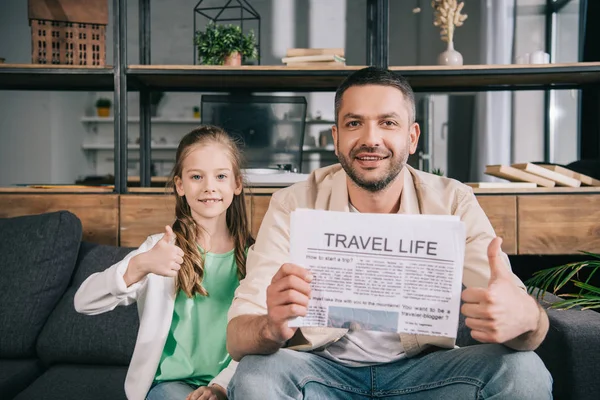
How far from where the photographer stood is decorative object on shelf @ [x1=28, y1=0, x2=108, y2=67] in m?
2.18

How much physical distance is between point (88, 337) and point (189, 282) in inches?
18.7

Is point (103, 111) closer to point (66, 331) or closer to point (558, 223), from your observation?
point (66, 331)

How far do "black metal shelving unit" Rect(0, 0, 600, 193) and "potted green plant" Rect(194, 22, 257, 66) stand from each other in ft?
0.31

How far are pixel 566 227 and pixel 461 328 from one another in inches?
27.7

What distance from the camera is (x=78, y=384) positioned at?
1518 mm

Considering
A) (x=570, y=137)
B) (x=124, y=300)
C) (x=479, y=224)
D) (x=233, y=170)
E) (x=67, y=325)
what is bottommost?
(x=67, y=325)

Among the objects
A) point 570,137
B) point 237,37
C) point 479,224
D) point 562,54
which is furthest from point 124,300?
point 562,54

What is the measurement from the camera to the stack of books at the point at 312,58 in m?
2.14

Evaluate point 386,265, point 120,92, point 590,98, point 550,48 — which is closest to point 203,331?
point 386,265

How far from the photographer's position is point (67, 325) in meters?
1.70

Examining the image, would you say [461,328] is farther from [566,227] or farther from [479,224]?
[566,227]

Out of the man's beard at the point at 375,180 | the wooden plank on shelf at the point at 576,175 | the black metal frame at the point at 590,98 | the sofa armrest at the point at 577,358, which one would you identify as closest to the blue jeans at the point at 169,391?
the man's beard at the point at 375,180

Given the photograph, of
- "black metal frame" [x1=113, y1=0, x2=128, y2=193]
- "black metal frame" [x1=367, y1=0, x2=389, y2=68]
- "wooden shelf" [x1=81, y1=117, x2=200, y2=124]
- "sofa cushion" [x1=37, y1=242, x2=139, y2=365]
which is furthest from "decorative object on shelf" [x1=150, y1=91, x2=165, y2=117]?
"sofa cushion" [x1=37, y1=242, x2=139, y2=365]

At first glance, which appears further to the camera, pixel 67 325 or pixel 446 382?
pixel 67 325
